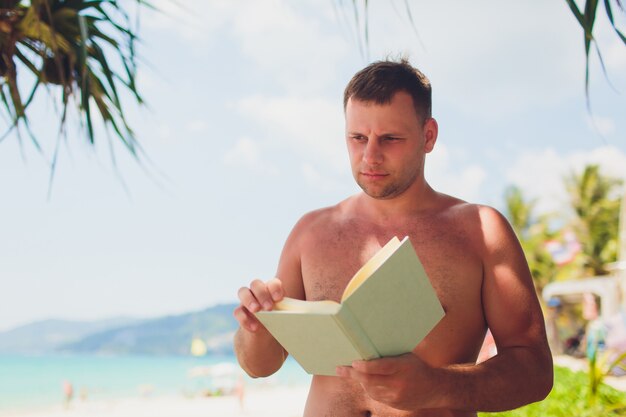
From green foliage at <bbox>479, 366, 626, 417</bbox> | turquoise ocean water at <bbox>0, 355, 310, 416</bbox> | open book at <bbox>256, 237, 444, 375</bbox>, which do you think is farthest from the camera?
turquoise ocean water at <bbox>0, 355, 310, 416</bbox>

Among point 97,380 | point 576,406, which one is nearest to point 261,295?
point 576,406

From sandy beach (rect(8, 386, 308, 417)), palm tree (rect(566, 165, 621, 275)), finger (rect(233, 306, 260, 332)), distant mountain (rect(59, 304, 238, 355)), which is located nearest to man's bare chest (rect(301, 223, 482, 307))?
finger (rect(233, 306, 260, 332))

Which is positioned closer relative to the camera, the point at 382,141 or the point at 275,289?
the point at 275,289

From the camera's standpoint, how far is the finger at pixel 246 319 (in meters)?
1.40

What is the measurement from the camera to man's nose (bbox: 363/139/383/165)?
1.56 m

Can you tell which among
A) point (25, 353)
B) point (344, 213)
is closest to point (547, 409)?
point (344, 213)

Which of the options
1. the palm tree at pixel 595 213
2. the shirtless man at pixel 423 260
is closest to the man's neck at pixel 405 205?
the shirtless man at pixel 423 260

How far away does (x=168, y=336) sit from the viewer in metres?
93.9

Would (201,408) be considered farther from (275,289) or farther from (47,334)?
(47,334)

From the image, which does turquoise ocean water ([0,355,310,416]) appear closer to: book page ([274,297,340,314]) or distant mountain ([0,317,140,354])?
book page ([274,297,340,314])

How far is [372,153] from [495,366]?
0.51 metres

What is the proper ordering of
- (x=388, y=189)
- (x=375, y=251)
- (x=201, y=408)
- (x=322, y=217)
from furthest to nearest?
(x=201, y=408)
(x=322, y=217)
(x=375, y=251)
(x=388, y=189)

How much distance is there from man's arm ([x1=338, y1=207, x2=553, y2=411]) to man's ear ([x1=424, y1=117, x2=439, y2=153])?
0.20m

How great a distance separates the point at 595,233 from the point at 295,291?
29671mm
